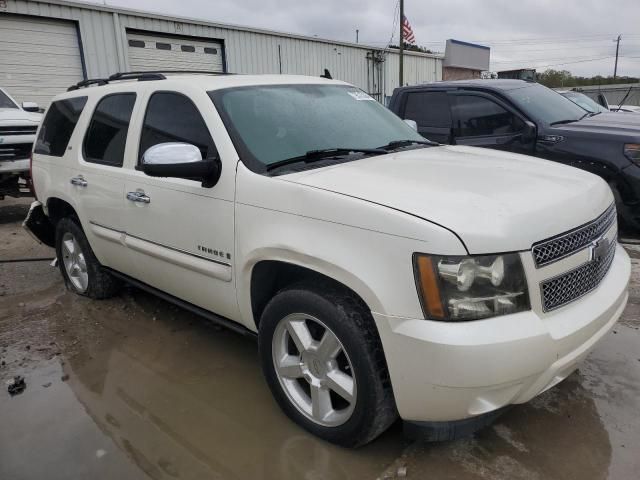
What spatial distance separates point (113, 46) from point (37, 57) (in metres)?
1.88

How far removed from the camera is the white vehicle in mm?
8125

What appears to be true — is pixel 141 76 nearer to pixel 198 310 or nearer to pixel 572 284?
pixel 198 310

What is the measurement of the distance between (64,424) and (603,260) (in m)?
2.91

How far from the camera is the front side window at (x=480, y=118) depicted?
607cm

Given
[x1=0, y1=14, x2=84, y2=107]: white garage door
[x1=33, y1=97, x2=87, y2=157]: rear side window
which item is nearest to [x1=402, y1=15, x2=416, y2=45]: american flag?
[x1=0, y1=14, x2=84, y2=107]: white garage door

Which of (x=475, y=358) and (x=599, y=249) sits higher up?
(x=599, y=249)

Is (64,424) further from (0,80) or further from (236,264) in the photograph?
(0,80)

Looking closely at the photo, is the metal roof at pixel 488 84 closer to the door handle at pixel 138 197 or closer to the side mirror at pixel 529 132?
the side mirror at pixel 529 132

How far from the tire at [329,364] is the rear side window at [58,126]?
2.86m

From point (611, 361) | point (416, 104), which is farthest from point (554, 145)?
point (611, 361)

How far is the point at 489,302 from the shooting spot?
2045 millimetres

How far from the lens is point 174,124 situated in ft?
10.8

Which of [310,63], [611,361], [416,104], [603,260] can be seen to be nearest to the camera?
[603,260]

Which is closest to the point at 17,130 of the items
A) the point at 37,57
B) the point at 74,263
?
the point at 74,263
